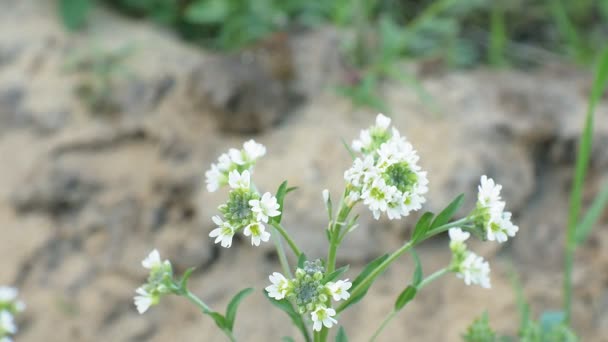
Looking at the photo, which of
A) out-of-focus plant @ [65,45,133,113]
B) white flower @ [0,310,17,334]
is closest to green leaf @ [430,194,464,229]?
white flower @ [0,310,17,334]

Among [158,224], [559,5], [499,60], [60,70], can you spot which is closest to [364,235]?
[158,224]

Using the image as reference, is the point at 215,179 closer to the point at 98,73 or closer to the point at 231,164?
the point at 231,164

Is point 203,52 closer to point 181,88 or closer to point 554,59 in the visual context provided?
point 181,88

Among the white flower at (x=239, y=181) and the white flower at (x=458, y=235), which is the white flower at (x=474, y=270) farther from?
the white flower at (x=239, y=181)

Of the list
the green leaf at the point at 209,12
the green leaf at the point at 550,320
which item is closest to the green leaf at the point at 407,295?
the green leaf at the point at 550,320

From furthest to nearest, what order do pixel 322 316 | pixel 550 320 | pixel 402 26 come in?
pixel 402 26 < pixel 550 320 < pixel 322 316

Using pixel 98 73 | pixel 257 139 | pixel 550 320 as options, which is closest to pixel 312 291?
pixel 550 320

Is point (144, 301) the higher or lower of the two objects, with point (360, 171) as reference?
lower

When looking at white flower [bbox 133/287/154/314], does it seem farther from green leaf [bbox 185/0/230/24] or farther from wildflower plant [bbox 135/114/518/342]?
green leaf [bbox 185/0/230/24]
